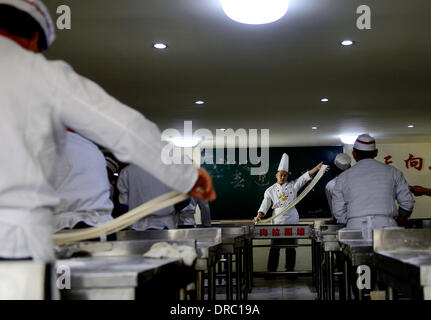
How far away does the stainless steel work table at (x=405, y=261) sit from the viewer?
4.92ft

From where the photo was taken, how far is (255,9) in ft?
11.2

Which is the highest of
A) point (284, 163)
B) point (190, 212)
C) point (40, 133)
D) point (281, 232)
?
point (284, 163)

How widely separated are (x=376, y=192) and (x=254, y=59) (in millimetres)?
2006

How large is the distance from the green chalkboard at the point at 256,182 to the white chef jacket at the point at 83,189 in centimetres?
981

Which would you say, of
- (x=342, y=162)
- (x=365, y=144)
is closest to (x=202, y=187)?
(x=365, y=144)

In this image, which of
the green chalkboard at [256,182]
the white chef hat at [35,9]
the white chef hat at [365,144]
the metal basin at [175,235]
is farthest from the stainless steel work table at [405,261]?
the green chalkboard at [256,182]

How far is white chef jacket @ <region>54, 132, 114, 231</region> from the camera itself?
2797 mm

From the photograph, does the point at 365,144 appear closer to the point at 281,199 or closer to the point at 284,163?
the point at 284,163

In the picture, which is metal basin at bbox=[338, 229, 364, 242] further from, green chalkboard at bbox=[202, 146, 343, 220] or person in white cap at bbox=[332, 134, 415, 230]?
green chalkboard at bbox=[202, 146, 343, 220]

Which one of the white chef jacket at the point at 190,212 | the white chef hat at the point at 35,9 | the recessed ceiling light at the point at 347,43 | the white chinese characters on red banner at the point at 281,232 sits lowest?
the white chinese characters on red banner at the point at 281,232

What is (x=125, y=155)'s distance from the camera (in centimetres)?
151

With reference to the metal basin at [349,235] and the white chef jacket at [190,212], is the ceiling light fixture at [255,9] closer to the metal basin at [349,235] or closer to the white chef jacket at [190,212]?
the metal basin at [349,235]

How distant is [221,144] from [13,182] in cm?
1064

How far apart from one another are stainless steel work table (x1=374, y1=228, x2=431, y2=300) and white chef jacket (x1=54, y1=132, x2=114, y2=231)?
141cm
